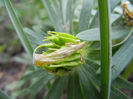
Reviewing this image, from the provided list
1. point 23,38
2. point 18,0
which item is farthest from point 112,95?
point 18,0

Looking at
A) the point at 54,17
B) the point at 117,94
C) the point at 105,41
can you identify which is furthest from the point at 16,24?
the point at 117,94

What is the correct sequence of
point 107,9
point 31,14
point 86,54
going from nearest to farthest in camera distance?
1. point 107,9
2. point 86,54
3. point 31,14

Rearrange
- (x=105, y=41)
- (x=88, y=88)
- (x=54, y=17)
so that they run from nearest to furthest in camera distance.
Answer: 1. (x=105, y=41)
2. (x=88, y=88)
3. (x=54, y=17)

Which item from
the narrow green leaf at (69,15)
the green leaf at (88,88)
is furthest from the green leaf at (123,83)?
the narrow green leaf at (69,15)

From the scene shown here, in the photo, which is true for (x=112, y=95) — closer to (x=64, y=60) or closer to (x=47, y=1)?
(x=64, y=60)

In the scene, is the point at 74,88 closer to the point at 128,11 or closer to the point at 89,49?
the point at 89,49

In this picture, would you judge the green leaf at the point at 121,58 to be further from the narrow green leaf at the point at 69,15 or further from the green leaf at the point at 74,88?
the narrow green leaf at the point at 69,15

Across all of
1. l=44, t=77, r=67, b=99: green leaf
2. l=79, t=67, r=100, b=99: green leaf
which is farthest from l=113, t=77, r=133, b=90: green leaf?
l=44, t=77, r=67, b=99: green leaf
